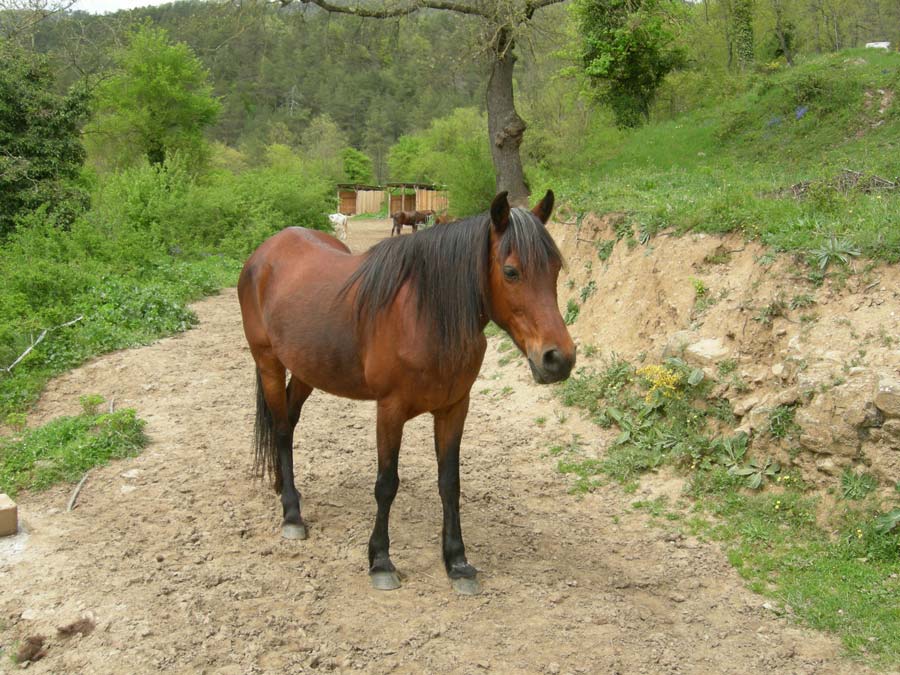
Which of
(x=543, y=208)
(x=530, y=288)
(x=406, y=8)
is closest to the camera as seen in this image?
(x=530, y=288)

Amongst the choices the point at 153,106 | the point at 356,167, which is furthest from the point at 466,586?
the point at 356,167

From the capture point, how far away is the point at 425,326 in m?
3.70

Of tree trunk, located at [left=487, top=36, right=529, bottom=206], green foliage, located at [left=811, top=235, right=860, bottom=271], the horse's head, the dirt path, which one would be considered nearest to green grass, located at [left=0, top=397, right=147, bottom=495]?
the dirt path

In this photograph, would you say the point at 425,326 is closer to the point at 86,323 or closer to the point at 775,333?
the point at 775,333

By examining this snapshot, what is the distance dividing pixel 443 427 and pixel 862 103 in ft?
43.2

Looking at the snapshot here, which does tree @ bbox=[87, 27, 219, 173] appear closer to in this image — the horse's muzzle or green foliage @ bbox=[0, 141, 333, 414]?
green foliage @ bbox=[0, 141, 333, 414]

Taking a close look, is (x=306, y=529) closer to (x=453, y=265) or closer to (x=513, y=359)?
(x=453, y=265)

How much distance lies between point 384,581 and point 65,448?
134 inches

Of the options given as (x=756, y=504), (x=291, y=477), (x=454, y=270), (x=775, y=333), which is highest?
(x=454, y=270)

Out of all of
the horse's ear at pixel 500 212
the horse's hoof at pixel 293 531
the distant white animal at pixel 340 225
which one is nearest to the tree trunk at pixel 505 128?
the horse's hoof at pixel 293 531

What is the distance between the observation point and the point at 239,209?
69.6ft

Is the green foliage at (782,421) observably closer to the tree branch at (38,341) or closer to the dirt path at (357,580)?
the dirt path at (357,580)

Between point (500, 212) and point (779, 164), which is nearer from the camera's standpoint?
point (500, 212)

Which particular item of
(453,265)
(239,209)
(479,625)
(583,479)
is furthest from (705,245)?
(239,209)
